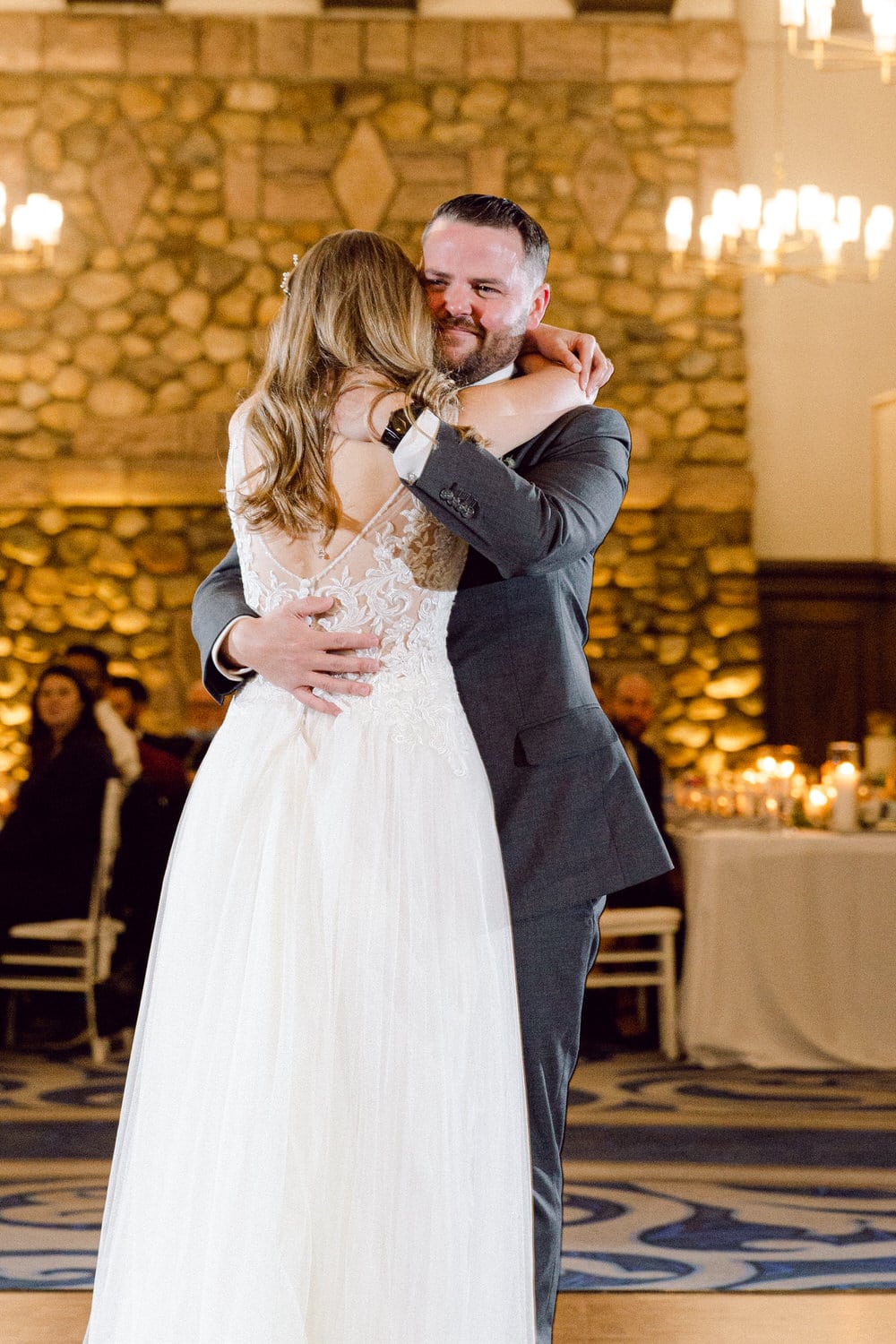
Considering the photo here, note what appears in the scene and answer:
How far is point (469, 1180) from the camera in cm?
167

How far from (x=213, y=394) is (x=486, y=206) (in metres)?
6.83

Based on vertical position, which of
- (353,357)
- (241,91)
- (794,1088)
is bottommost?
(794,1088)

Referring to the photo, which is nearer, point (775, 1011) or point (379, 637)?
point (379, 637)

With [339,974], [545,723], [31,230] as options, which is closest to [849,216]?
[31,230]

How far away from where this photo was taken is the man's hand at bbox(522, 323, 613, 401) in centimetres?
196

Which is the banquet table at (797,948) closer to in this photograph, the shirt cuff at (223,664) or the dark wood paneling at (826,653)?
the shirt cuff at (223,664)

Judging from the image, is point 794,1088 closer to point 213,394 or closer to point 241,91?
point 213,394

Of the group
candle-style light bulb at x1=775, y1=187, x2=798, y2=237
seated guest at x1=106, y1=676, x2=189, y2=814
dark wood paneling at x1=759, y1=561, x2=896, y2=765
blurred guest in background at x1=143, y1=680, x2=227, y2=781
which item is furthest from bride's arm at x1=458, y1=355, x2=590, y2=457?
dark wood paneling at x1=759, y1=561, x2=896, y2=765

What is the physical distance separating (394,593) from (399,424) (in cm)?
22

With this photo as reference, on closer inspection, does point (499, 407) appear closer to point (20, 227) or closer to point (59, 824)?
point (59, 824)

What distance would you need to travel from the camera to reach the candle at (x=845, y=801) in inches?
205

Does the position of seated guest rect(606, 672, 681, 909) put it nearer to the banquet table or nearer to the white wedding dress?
the banquet table

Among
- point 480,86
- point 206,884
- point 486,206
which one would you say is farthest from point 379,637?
point 480,86

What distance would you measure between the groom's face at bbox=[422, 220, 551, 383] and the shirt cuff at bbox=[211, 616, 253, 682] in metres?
0.43
